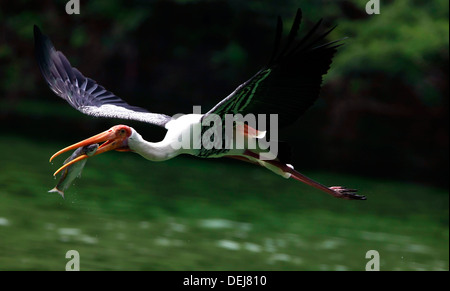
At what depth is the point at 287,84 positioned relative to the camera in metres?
7.24

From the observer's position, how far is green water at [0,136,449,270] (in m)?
16.9

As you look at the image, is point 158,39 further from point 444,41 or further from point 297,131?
point 444,41

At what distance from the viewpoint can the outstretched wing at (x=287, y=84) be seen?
695 cm

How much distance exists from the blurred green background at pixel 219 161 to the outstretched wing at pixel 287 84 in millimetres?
8695

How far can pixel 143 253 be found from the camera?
17094 millimetres

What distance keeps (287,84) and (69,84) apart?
3.11 m

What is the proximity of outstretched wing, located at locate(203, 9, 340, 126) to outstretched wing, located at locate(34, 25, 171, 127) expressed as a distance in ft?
6.41

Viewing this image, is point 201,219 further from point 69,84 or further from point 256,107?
point 256,107

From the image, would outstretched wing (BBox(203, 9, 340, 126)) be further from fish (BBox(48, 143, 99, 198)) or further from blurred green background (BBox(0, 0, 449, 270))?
blurred green background (BBox(0, 0, 449, 270))
